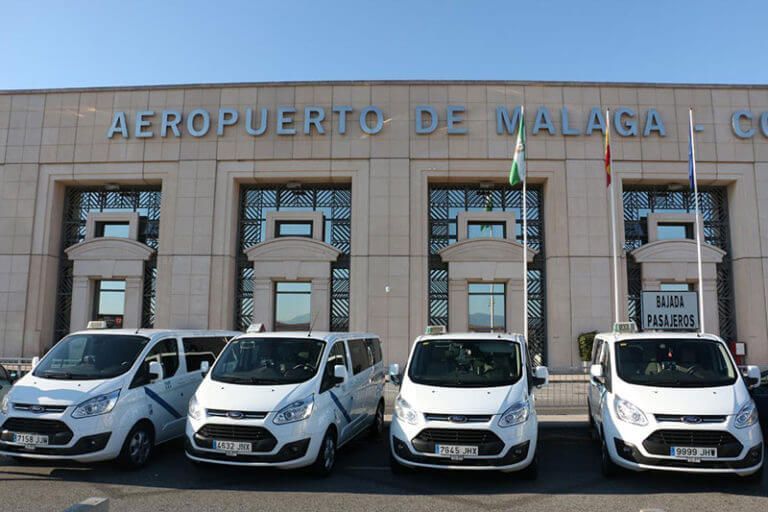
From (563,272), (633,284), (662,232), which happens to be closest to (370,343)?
(563,272)

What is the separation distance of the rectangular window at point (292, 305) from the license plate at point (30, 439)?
45.3 ft

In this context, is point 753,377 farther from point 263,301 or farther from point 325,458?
point 263,301

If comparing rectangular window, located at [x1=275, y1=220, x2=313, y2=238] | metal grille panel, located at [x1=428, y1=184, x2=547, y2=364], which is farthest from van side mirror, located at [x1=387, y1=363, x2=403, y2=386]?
rectangular window, located at [x1=275, y1=220, x2=313, y2=238]

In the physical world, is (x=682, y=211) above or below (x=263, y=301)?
above

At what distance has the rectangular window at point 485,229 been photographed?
20.4m

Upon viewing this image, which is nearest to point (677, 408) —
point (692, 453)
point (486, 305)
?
point (692, 453)

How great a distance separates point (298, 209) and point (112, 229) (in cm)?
738

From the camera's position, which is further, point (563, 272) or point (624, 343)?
point (563, 272)

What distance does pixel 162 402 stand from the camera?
25.7ft

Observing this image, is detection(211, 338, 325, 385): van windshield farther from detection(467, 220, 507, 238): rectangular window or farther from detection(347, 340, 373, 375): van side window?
detection(467, 220, 507, 238): rectangular window

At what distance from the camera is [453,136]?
20.1 meters

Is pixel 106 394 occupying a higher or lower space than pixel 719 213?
lower

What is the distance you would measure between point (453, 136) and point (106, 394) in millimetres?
15802

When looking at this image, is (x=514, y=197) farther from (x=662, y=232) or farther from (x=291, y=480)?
(x=291, y=480)
